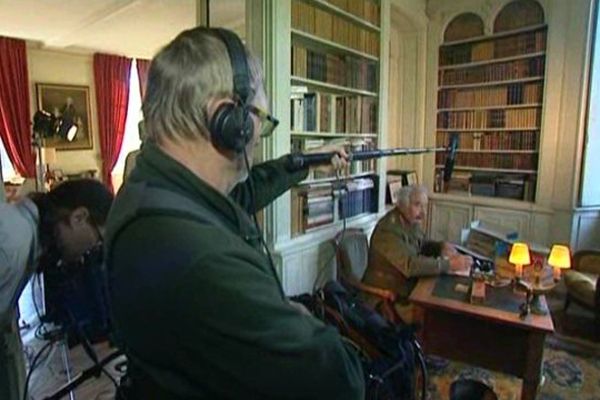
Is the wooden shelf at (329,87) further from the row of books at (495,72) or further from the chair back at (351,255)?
the row of books at (495,72)

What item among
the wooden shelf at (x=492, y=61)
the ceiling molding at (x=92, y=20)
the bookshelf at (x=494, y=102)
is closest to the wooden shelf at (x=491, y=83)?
the bookshelf at (x=494, y=102)

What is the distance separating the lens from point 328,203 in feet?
9.98

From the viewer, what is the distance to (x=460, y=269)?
8.55 ft

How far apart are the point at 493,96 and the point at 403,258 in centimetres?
266

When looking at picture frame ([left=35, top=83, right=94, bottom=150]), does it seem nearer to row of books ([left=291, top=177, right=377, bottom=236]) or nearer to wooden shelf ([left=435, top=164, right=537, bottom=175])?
row of books ([left=291, top=177, right=377, bottom=236])

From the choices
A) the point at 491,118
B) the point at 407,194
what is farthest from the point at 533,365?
the point at 491,118

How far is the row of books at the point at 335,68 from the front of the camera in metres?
2.65

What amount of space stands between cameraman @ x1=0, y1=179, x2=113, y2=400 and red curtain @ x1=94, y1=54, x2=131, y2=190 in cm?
587

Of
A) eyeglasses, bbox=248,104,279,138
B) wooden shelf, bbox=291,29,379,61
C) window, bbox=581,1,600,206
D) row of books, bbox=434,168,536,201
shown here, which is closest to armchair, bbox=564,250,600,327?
window, bbox=581,1,600,206

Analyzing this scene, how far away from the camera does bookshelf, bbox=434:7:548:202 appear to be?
402 centimetres

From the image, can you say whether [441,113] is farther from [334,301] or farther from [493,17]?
[334,301]

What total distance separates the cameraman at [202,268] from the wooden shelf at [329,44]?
202cm

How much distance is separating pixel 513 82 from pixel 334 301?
330cm

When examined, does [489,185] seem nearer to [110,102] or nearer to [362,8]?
[362,8]
